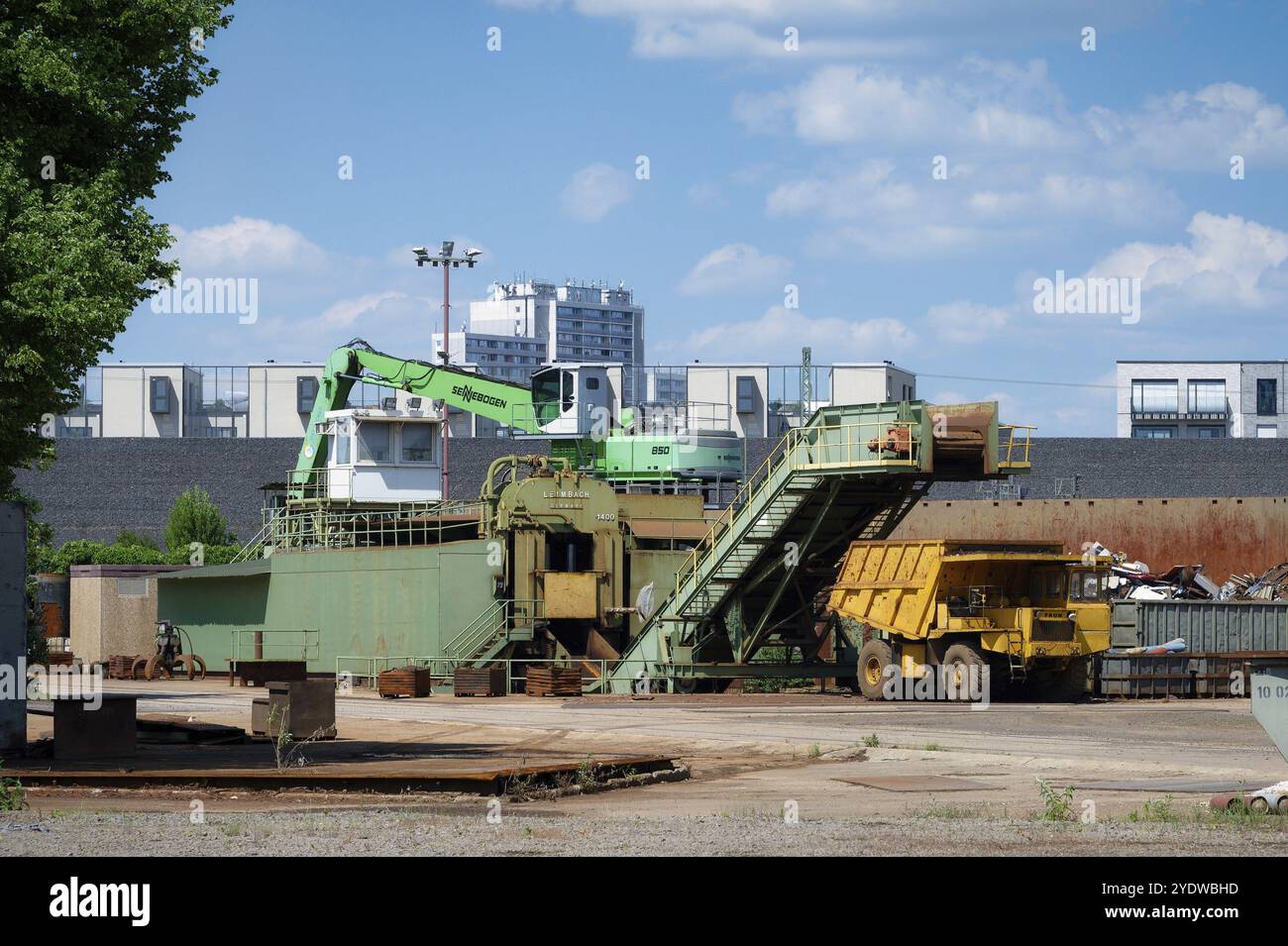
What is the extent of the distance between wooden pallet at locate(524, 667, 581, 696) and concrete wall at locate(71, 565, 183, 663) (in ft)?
60.2

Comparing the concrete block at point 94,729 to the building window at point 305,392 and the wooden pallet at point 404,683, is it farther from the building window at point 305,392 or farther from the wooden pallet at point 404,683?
the building window at point 305,392

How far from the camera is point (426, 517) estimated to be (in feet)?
133

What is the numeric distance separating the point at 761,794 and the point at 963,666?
47.1ft

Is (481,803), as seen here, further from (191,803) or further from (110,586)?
(110,586)

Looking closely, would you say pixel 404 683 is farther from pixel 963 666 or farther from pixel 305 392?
pixel 305 392

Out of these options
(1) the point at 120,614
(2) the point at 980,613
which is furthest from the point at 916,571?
(1) the point at 120,614

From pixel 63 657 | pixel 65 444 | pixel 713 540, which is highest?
pixel 65 444

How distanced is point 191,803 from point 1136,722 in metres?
16.8

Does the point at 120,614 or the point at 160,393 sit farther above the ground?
the point at 160,393

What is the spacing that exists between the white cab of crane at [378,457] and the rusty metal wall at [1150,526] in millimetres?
16070

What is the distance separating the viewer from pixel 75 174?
1755cm

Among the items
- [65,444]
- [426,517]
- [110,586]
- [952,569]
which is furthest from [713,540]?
[65,444]

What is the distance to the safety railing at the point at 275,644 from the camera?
41375 millimetres
